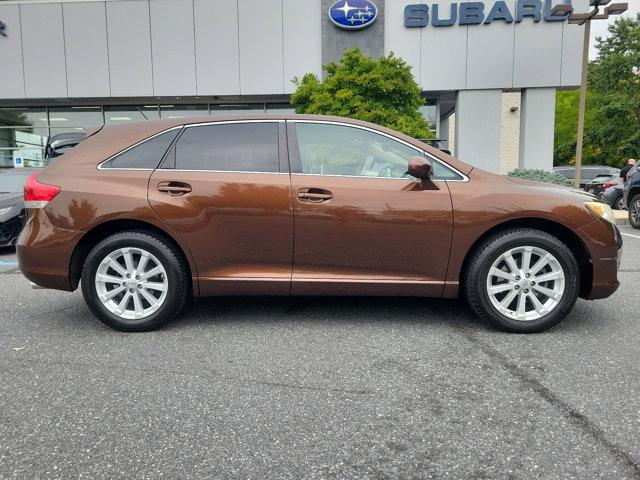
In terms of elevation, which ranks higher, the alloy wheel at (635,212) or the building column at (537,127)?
the building column at (537,127)

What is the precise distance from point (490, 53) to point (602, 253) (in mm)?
13899

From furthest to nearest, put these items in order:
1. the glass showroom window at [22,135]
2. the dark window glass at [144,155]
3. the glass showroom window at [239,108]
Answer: the glass showroom window at [22,135], the glass showroom window at [239,108], the dark window glass at [144,155]

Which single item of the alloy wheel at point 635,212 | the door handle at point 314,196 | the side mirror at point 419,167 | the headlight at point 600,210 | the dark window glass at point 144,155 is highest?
the dark window glass at point 144,155

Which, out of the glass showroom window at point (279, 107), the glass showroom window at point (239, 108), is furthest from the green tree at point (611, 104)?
the glass showroom window at point (239, 108)

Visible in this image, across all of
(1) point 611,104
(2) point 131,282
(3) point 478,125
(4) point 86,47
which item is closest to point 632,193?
(3) point 478,125

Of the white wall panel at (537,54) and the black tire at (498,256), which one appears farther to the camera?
the white wall panel at (537,54)

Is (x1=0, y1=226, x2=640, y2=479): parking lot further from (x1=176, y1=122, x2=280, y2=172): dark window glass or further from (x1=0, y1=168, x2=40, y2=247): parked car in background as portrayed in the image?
(x1=0, y1=168, x2=40, y2=247): parked car in background

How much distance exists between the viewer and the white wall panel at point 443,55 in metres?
15.9

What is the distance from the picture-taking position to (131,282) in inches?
152

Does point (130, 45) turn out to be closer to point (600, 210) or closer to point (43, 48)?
point (43, 48)

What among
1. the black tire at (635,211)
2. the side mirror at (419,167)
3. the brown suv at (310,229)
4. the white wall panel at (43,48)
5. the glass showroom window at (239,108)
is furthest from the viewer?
the glass showroom window at (239,108)

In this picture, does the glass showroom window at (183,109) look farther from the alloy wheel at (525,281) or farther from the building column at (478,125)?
the alloy wheel at (525,281)

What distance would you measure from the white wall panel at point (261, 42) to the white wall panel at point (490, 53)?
5.74 metres

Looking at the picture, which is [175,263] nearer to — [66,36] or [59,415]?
[59,415]
